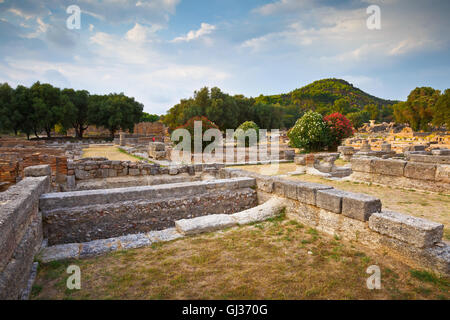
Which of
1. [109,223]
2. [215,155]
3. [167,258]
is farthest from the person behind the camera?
[215,155]

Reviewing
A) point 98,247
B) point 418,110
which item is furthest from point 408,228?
point 418,110

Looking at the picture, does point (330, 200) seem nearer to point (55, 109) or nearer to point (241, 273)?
point (241, 273)

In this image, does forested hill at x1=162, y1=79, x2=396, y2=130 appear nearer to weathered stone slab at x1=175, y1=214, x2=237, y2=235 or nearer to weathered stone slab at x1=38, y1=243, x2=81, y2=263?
weathered stone slab at x1=175, y1=214, x2=237, y2=235

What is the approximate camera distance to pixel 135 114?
44188 millimetres

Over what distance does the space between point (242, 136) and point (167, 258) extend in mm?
17780

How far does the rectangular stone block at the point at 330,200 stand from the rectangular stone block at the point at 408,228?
546mm

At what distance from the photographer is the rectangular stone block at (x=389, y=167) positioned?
7.30 metres

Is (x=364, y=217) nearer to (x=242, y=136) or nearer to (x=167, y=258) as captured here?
(x=167, y=258)

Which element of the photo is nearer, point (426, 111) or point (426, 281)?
point (426, 281)

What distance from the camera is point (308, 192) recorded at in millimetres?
4609

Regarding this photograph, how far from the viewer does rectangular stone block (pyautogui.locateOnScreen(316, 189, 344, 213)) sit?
4038 mm

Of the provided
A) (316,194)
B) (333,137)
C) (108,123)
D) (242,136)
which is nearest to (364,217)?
(316,194)

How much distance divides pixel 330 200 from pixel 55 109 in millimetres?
38992
